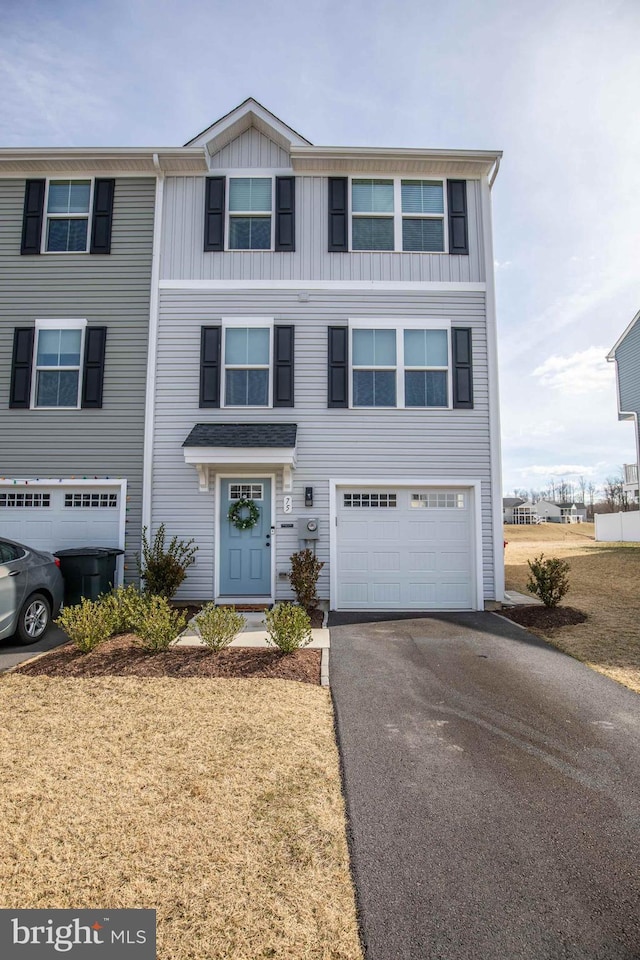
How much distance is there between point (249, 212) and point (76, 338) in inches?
159

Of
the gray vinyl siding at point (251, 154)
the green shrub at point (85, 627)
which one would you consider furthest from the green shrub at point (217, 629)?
the gray vinyl siding at point (251, 154)

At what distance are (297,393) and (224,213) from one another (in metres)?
3.73

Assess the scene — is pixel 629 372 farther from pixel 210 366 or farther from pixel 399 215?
pixel 210 366

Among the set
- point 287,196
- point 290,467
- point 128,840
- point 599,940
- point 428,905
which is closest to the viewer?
point 599,940

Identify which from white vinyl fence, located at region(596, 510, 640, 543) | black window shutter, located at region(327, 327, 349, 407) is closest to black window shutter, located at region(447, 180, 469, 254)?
black window shutter, located at region(327, 327, 349, 407)

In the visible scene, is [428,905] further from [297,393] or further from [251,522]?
[297,393]

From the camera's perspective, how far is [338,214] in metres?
9.30

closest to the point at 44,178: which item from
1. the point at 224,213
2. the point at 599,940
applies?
the point at 224,213

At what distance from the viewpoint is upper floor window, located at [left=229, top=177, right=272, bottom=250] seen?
936cm

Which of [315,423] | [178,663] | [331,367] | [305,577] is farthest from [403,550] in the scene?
[178,663]

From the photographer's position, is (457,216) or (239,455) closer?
(239,455)

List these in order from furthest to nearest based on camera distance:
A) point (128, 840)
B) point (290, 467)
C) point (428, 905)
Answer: point (290, 467)
point (128, 840)
point (428, 905)

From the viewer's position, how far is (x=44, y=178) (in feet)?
31.1

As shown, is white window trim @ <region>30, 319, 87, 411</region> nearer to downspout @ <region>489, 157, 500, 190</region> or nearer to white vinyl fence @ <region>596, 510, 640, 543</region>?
downspout @ <region>489, 157, 500, 190</region>
